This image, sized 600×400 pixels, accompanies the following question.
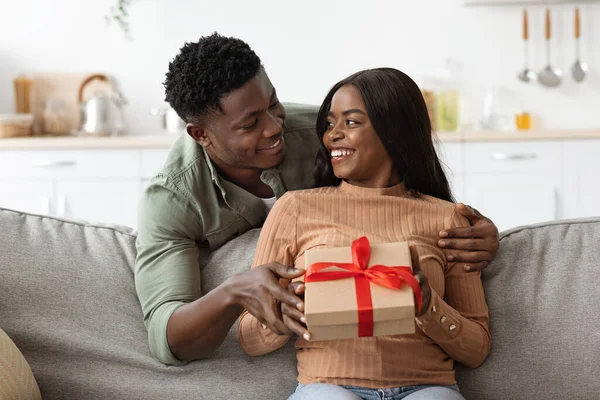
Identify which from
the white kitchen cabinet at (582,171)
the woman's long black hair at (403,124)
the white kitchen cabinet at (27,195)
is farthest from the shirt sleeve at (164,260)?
the white kitchen cabinet at (582,171)

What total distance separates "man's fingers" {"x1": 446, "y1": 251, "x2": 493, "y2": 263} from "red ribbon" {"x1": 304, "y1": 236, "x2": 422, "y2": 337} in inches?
12.1

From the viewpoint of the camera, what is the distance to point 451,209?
1.82 meters

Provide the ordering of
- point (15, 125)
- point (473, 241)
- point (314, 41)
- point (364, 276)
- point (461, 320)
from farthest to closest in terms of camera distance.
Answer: point (314, 41) < point (15, 125) < point (473, 241) < point (461, 320) < point (364, 276)

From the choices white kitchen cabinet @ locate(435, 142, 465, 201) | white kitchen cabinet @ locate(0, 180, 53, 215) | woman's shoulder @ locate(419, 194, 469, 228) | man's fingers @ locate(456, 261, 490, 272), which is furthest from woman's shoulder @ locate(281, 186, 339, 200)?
white kitchen cabinet @ locate(0, 180, 53, 215)

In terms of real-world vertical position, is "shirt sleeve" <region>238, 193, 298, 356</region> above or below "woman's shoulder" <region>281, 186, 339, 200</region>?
below

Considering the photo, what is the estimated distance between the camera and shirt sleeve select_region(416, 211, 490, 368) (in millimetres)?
1627

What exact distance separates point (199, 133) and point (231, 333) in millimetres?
482

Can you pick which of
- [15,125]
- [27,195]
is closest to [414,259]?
[27,195]

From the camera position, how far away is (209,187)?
1988mm

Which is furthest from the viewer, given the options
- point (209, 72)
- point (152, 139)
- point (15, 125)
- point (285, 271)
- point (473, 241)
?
point (15, 125)

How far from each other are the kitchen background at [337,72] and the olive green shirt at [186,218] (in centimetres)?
226

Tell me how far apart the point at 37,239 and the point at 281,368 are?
63cm

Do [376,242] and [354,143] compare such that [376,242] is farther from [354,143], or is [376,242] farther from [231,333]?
[231,333]

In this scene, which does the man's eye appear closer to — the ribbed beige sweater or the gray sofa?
the ribbed beige sweater
